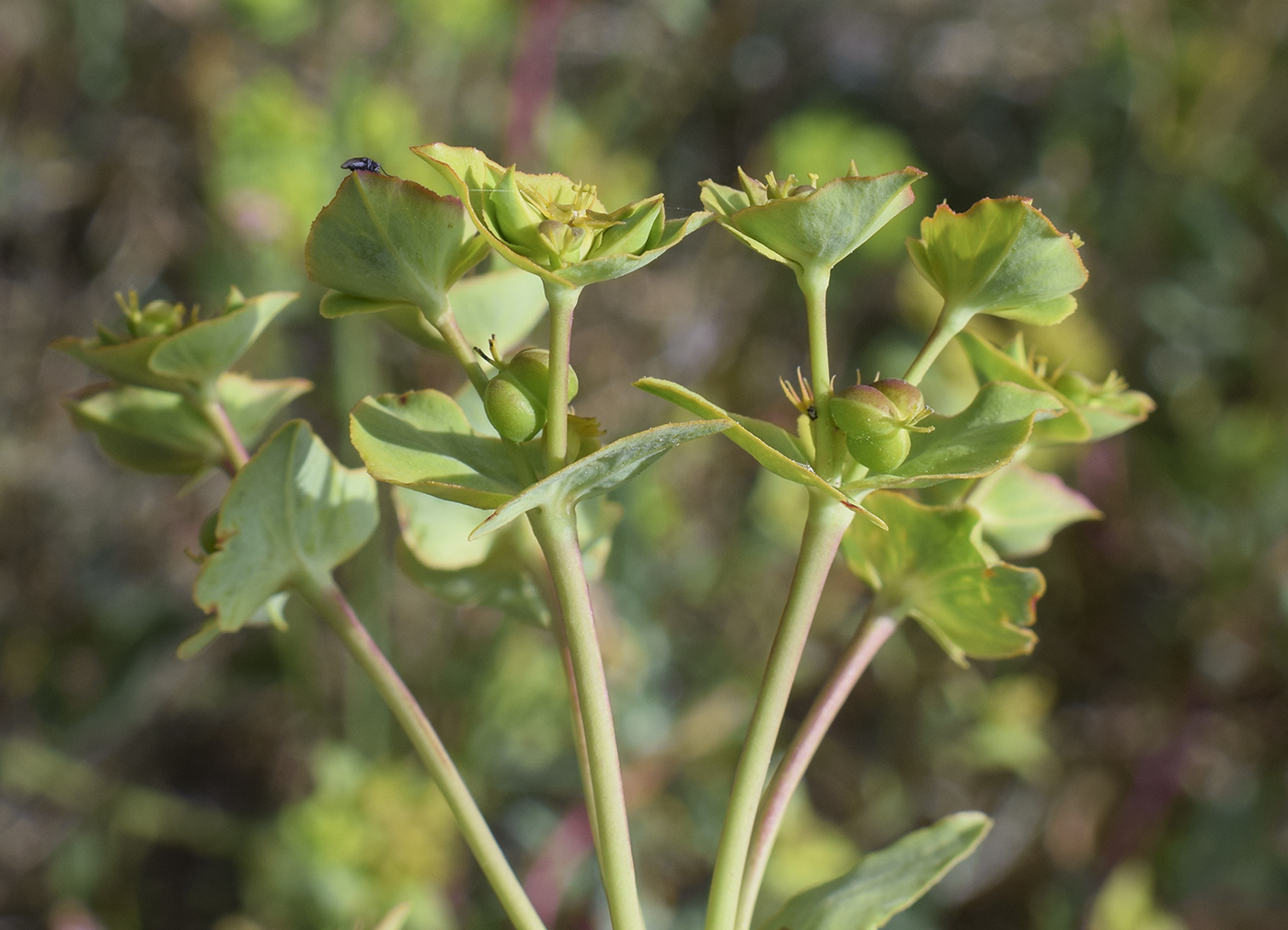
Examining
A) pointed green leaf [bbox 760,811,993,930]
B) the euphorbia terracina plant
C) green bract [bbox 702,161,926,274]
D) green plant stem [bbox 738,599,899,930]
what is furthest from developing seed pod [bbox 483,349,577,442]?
pointed green leaf [bbox 760,811,993,930]

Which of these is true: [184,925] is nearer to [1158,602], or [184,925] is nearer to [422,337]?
[422,337]

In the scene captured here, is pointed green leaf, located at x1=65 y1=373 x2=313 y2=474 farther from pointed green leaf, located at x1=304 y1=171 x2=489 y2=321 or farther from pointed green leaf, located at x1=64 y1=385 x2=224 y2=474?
pointed green leaf, located at x1=304 y1=171 x2=489 y2=321

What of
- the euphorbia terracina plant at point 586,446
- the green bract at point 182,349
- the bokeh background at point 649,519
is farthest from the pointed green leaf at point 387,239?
the bokeh background at point 649,519

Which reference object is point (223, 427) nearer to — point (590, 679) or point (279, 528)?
point (279, 528)

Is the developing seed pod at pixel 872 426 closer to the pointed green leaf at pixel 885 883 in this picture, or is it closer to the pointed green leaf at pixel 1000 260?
the pointed green leaf at pixel 1000 260

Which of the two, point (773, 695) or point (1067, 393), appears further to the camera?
point (1067, 393)

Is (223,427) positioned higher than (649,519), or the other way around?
(223,427)

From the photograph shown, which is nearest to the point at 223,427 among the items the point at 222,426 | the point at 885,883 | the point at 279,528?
the point at 222,426

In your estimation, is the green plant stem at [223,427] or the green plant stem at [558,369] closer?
the green plant stem at [558,369]
